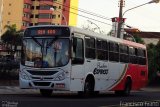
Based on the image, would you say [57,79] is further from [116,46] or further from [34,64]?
[116,46]

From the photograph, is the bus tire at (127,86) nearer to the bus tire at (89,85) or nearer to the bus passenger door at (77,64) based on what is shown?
the bus tire at (89,85)

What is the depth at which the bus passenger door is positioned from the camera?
23656mm

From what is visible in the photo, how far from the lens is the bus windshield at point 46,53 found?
→ 23406 mm

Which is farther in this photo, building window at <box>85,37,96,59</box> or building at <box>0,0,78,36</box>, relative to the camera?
building at <box>0,0,78,36</box>

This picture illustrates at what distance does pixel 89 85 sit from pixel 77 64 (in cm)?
181

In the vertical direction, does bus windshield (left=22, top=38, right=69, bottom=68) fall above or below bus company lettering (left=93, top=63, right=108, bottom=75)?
above

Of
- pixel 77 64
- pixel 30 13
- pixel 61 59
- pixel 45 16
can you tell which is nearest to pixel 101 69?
pixel 77 64

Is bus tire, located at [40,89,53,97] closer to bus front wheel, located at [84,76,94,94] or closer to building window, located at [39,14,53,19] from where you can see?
bus front wheel, located at [84,76,94,94]

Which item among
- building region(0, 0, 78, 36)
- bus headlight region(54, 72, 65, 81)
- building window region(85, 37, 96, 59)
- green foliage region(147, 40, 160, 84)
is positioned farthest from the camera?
building region(0, 0, 78, 36)

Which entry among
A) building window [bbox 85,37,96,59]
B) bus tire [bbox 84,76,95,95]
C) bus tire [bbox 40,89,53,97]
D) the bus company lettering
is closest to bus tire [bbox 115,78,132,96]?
the bus company lettering

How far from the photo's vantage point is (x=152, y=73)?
2121 inches

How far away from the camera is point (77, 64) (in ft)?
78.6

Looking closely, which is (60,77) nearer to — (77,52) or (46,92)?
(77,52)

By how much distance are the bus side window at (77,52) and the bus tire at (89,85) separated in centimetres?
125
